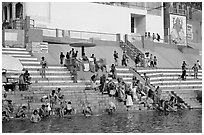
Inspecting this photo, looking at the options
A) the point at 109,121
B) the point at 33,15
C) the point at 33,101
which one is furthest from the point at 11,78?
the point at 33,15

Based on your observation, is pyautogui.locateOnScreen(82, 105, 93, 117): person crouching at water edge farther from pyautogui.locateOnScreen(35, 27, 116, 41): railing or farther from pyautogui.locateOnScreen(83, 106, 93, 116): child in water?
pyautogui.locateOnScreen(35, 27, 116, 41): railing

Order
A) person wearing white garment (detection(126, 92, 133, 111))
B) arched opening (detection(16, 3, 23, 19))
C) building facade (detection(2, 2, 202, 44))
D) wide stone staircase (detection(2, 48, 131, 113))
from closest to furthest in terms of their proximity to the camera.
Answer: wide stone staircase (detection(2, 48, 131, 113))
person wearing white garment (detection(126, 92, 133, 111))
arched opening (detection(16, 3, 23, 19))
building facade (detection(2, 2, 202, 44))

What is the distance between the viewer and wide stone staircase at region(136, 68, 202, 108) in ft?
68.0

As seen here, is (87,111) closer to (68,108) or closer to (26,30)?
(68,108)

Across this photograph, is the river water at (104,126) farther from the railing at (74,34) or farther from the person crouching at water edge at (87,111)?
the railing at (74,34)

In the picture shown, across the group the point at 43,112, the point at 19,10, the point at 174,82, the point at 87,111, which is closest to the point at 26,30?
the point at 19,10

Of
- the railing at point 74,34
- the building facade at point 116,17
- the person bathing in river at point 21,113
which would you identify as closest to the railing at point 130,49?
the railing at point 74,34

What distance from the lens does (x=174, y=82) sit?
77.5ft

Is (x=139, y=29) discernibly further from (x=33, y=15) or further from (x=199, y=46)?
(x=33, y=15)

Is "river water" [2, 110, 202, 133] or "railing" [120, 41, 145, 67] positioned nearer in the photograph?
"river water" [2, 110, 202, 133]

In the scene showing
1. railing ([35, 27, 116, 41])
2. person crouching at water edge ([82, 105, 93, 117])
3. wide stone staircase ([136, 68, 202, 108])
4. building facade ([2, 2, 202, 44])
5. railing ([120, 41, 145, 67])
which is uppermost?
building facade ([2, 2, 202, 44])

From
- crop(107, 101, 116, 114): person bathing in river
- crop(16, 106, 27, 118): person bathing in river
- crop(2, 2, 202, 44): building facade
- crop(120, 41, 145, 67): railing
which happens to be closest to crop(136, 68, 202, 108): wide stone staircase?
crop(120, 41, 145, 67): railing

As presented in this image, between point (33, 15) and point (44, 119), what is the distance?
17977 millimetres

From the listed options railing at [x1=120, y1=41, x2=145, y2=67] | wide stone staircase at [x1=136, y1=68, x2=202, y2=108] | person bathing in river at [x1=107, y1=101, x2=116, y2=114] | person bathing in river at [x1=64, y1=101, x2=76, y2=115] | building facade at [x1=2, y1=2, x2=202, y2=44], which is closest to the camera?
person bathing in river at [x1=64, y1=101, x2=76, y2=115]
